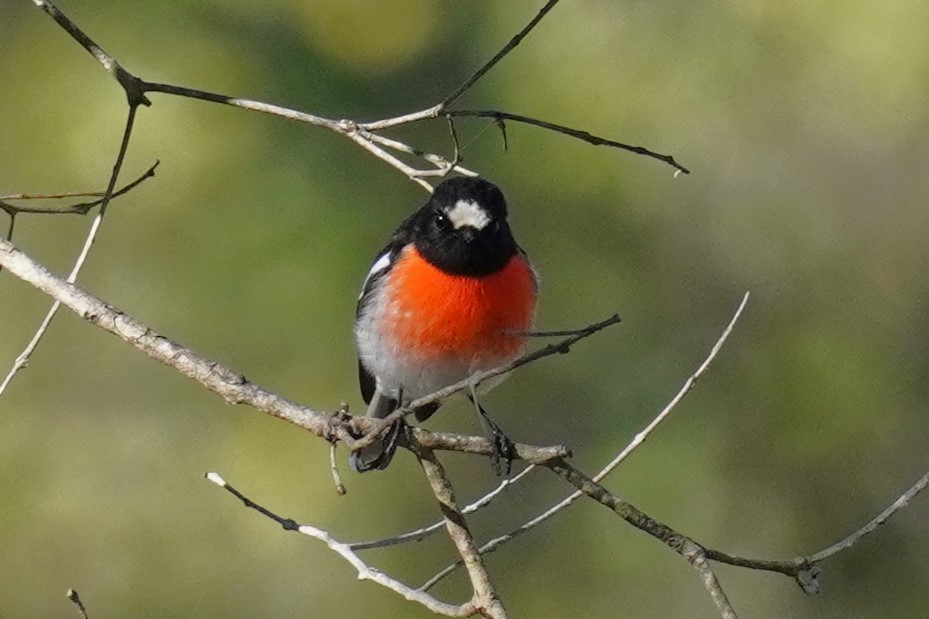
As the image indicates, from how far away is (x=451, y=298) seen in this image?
3.33 meters

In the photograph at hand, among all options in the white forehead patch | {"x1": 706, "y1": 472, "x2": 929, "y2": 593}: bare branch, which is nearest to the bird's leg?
{"x1": 706, "y1": 472, "x2": 929, "y2": 593}: bare branch

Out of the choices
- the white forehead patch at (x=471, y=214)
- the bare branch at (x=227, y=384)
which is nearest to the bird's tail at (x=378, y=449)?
the bare branch at (x=227, y=384)

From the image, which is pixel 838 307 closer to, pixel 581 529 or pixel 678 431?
pixel 678 431

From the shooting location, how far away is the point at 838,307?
24.6ft

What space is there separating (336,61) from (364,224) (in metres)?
1.00

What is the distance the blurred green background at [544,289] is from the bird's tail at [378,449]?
8.64ft

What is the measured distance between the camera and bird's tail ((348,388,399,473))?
269 cm

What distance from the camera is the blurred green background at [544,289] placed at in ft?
22.3

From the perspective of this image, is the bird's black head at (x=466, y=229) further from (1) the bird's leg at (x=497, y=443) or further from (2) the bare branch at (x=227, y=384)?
(2) the bare branch at (x=227, y=384)

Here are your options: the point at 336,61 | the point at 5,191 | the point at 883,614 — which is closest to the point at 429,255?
the point at 336,61

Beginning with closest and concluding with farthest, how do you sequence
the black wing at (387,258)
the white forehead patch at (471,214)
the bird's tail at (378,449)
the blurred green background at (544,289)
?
1. the bird's tail at (378,449)
2. the white forehead patch at (471,214)
3. the black wing at (387,258)
4. the blurred green background at (544,289)

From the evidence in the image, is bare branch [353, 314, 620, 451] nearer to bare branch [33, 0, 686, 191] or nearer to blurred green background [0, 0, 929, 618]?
bare branch [33, 0, 686, 191]

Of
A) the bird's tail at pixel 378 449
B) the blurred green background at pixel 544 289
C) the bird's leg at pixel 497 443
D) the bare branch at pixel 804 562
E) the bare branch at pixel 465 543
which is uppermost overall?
the blurred green background at pixel 544 289

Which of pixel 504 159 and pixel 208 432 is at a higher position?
pixel 504 159
